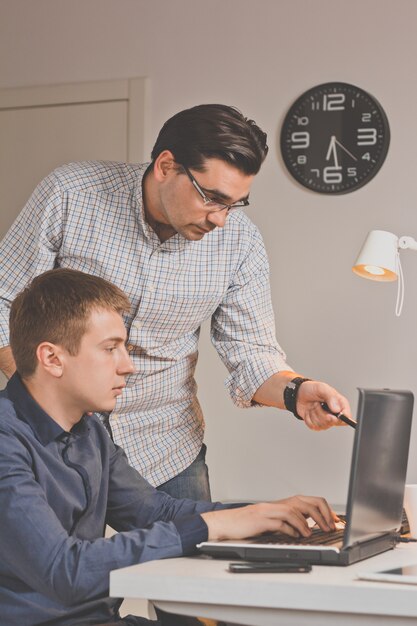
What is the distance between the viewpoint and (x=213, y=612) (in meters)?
1.18

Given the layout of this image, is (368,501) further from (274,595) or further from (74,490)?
(74,490)

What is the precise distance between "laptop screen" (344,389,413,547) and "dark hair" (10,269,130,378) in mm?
521

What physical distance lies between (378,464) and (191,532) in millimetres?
296

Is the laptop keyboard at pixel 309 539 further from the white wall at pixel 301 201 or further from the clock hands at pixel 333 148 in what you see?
the clock hands at pixel 333 148

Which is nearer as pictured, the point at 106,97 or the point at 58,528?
the point at 58,528

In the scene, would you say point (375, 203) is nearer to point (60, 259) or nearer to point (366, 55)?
point (366, 55)

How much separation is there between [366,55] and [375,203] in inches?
20.8

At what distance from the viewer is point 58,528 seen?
138cm

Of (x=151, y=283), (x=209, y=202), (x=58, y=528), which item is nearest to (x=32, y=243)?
(x=151, y=283)

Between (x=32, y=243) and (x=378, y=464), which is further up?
(x=32, y=243)

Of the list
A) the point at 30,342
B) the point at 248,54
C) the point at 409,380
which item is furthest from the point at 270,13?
the point at 30,342

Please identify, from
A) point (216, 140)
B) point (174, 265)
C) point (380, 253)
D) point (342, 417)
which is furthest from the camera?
point (380, 253)

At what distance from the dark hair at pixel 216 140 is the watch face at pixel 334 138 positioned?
147cm

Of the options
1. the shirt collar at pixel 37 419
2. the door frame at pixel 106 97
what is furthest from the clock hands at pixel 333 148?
the shirt collar at pixel 37 419
